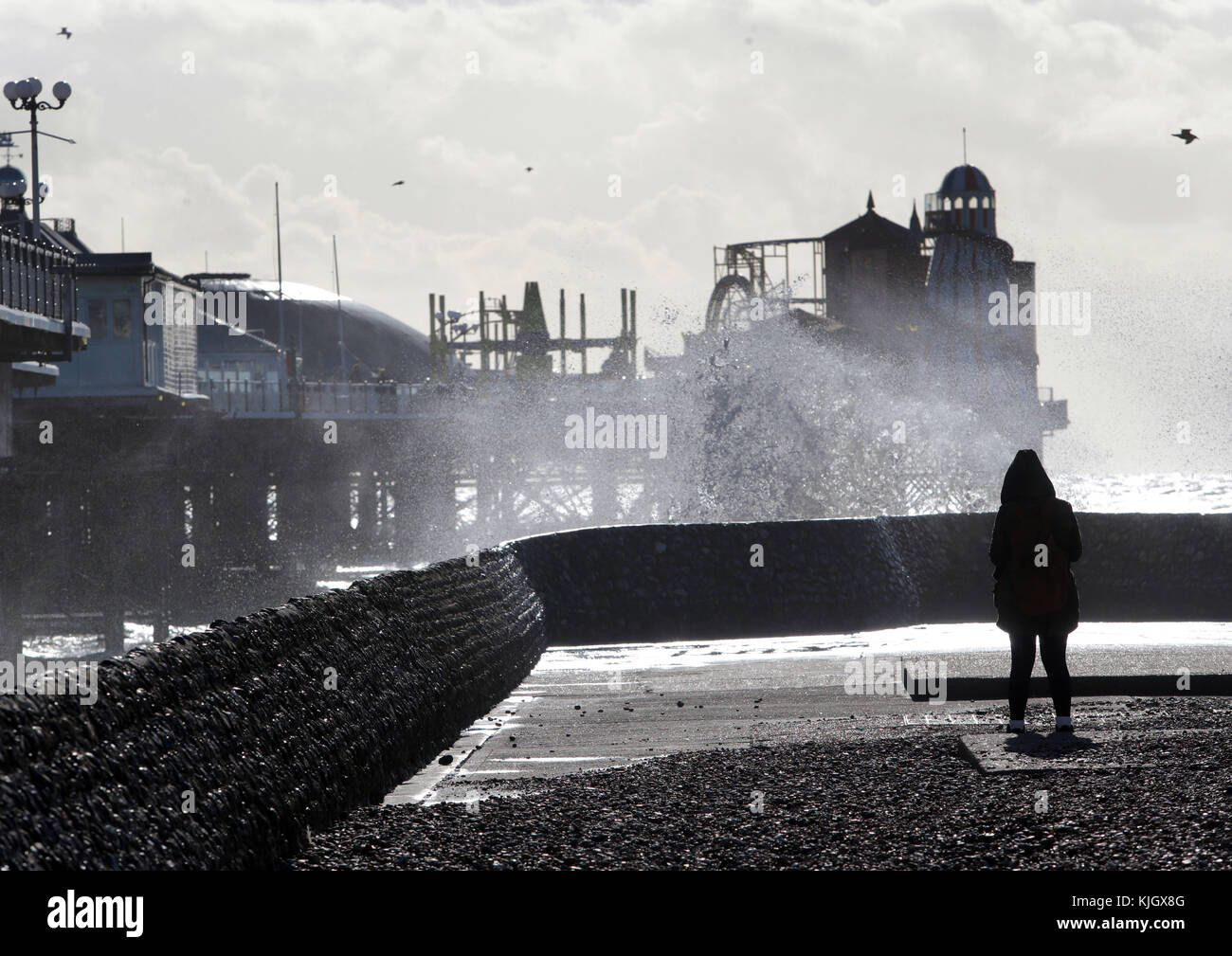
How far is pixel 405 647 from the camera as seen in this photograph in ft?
34.3

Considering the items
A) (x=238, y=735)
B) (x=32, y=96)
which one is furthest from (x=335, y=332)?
(x=238, y=735)

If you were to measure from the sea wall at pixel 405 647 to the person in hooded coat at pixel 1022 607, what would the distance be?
3.42 meters

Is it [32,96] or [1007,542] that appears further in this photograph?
[32,96]

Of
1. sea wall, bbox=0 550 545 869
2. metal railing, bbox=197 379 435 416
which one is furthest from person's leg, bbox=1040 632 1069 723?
metal railing, bbox=197 379 435 416

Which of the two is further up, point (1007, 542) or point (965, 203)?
point (965, 203)

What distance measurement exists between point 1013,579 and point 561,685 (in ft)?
17.7

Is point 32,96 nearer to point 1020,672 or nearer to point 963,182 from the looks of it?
point 1020,672

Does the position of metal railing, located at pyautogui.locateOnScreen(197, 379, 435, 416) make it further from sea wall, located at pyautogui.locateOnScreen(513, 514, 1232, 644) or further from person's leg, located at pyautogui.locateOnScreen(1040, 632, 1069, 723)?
person's leg, located at pyautogui.locateOnScreen(1040, 632, 1069, 723)

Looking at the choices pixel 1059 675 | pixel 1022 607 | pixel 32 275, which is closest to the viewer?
pixel 1059 675

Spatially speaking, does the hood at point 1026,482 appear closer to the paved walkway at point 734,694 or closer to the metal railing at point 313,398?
the paved walkway at point 734,694

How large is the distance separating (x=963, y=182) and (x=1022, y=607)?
92.5 m

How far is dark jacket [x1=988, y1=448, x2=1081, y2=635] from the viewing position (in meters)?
9.77

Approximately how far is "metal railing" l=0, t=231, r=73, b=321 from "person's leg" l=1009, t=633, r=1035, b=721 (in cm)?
2224

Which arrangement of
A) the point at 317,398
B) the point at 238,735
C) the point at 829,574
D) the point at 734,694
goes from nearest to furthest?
1. the point at 238,735
2. the point at 734,694
3. the point at 829,574
4. the point at 317,398
